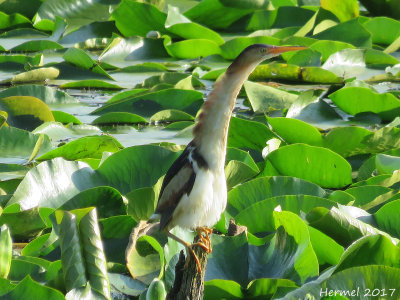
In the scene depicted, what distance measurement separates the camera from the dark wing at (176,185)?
237 cm

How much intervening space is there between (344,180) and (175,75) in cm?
182

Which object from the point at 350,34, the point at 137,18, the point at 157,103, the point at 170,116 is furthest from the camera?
the point at 137,18

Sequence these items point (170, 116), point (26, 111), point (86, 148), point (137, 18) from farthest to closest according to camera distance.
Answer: point (137, 18)
point (170, 116)
point (26, 111)
point (86, 148)

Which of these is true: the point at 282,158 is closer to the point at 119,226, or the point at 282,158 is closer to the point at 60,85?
the point at 119,226

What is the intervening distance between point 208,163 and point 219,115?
15 cm

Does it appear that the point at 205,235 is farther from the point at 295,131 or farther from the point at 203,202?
the point at 295,131

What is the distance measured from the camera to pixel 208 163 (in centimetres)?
233

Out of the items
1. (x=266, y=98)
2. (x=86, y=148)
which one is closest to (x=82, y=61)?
(x=266, y=98)

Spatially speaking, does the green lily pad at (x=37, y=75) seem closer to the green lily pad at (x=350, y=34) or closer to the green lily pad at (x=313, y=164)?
the green lily pad at (x=350, y=34)

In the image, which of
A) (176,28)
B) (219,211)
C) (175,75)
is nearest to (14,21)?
(176,28)

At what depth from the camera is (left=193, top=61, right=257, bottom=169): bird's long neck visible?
227 centimetres

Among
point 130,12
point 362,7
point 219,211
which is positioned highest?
point 219,211

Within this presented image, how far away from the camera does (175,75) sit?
4949 mm

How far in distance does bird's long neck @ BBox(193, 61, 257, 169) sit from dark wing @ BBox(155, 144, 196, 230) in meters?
0.07
